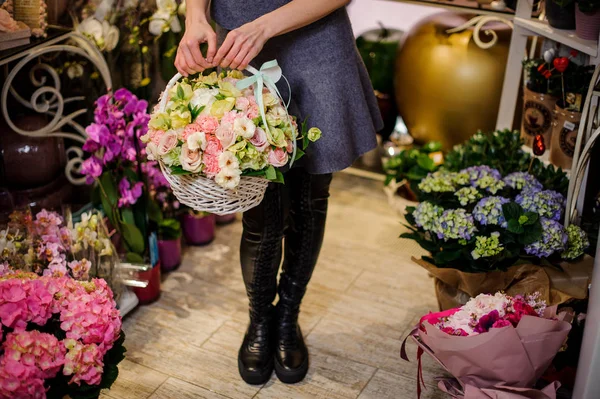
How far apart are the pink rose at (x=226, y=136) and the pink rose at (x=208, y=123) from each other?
0.06 ft

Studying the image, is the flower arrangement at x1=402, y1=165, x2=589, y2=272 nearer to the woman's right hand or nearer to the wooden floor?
the wooden floor

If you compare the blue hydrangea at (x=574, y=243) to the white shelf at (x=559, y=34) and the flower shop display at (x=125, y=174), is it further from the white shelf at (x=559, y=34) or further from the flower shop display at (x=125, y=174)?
the flower shop display at (x=125, y=174)

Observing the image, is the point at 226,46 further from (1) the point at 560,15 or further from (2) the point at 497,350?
(1) the point at 560,15

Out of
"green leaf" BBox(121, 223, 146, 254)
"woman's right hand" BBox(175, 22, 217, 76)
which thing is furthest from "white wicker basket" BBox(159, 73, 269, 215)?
"green leaf" BBox(121, 223, 146, 254)

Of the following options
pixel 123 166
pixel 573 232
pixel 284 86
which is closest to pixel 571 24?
pixel 573 232

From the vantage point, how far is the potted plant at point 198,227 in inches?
110

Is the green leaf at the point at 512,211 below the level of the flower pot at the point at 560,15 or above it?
below

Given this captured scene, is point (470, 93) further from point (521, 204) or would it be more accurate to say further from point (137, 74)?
point (137, 74)

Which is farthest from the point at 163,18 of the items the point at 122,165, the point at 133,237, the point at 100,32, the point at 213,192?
the point at 213,192

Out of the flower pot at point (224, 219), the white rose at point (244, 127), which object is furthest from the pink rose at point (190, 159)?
the flower pot at point (224, 219)

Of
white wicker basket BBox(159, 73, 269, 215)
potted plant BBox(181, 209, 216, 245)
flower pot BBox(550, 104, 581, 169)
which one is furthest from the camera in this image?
potted plant BBox(181, 209, 216, 245)

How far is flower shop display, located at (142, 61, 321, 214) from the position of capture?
1538 mm

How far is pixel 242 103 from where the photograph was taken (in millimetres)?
1603

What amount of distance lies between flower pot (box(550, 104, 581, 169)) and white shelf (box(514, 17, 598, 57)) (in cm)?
21
